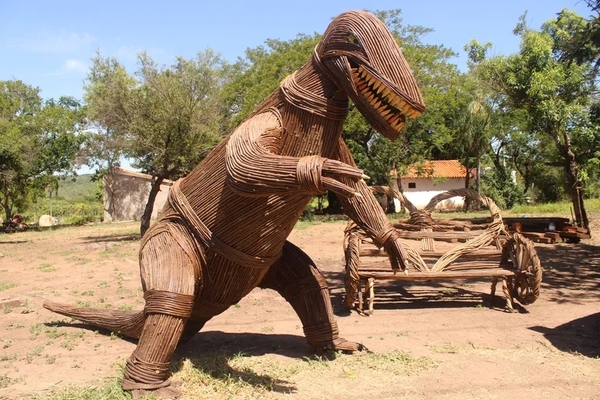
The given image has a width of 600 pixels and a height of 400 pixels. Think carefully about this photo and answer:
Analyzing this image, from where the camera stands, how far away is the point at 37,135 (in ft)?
78.2

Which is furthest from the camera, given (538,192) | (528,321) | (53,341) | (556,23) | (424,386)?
(538,192)

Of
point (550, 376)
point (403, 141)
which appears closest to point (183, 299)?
point (550, 376)

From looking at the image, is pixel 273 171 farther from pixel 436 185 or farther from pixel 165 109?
pixel 436 185

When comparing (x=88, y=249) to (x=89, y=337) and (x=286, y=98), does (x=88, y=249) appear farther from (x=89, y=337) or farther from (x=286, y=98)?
(x=286, y=98)

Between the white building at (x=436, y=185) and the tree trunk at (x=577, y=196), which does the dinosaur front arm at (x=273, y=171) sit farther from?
the white building at (x=436, y=185)

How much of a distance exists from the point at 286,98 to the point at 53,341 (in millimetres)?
3361

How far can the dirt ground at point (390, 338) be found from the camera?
372cm

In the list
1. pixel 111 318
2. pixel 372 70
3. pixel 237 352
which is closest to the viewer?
pixel 372 70

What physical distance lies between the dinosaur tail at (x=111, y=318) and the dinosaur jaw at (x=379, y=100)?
2.51 metres

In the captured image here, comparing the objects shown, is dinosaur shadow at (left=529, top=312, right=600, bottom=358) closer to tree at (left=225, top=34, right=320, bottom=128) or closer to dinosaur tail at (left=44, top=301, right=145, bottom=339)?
dinosaur tail at (left=44, top=301, right=145, bottom=339)

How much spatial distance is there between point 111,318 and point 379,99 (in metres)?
3.09

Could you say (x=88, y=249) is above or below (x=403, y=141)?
below

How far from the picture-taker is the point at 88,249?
1338cm

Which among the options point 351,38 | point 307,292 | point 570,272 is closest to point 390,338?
point 307,292
